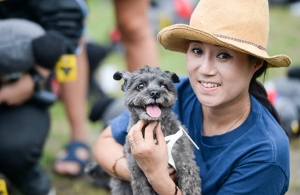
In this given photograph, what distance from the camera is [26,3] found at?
2.71 m

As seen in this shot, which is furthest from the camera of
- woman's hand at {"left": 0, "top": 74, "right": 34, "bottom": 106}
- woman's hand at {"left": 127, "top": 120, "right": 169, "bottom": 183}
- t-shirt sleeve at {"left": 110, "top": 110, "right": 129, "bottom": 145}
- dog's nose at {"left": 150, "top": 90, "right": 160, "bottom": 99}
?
woman's hand at {"left": 0, "top": 74, "right": 34, "bottom": 106}

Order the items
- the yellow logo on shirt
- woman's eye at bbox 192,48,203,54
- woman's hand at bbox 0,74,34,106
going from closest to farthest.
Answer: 1. woman's eye at bbox 192,48,203,54
2. woman's hand at bbox 0,74,34,106
3. the yellow logo on shirt

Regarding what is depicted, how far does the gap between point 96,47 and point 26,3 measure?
2137 millimetres

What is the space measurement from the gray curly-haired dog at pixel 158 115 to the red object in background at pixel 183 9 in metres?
4.36

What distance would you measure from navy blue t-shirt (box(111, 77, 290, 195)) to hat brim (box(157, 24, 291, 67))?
9.9 inches

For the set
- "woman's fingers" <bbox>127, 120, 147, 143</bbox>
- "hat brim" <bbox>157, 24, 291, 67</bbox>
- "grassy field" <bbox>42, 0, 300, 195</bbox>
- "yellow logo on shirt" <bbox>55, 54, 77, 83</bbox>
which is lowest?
"grassy field" <bbox>42, 0, 300, 195</bbox>

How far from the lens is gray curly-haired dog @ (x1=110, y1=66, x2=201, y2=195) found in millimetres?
1769

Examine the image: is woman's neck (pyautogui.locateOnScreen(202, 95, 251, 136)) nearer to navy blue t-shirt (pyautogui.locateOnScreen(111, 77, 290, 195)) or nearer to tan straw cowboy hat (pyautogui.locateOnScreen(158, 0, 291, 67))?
navy blue t-shirt (pyautogui.locateOnScreen(111, 77, 290, 195))

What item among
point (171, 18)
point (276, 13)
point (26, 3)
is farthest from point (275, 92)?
point (276, 13)

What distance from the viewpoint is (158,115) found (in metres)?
1.78

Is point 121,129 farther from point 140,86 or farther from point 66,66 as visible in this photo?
point 66,66

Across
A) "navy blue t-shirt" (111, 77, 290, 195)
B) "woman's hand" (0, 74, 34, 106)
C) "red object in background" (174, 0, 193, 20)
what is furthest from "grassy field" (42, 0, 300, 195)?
"navy blue t-shirt" (111, 77, 290, 195)

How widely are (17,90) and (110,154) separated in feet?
2.47

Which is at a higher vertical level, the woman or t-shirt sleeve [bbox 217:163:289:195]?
the woman
